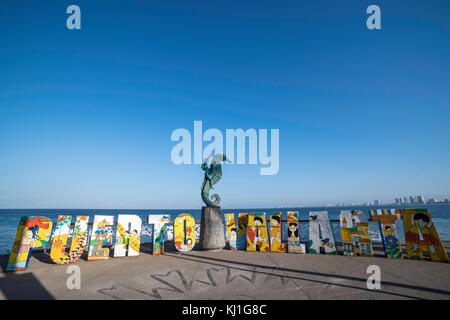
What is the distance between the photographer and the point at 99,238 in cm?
793

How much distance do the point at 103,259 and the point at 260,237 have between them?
266 inches

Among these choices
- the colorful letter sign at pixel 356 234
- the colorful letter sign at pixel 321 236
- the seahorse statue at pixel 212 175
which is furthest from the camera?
the seahorse statue at pixel 212 175

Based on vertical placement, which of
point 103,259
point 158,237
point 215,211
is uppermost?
point 215,211

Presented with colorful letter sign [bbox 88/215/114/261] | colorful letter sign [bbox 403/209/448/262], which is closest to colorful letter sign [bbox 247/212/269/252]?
colorful letter sign [bbox 403/209/448/262]

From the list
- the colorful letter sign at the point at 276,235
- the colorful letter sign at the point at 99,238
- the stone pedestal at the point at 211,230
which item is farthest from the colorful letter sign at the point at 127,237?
the colorful letter sign at the point at 276,235

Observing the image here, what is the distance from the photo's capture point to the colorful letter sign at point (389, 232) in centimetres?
745

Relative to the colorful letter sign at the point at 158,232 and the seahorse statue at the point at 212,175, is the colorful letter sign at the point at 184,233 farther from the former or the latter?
the seahorse statue at the point at 212,175

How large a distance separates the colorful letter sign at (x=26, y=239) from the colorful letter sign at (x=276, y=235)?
8825 millimetres

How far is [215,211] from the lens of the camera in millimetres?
9789

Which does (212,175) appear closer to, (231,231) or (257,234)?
(231,231)

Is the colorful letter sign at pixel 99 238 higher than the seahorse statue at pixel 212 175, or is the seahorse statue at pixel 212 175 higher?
the seahorse statue at pixel 212 175

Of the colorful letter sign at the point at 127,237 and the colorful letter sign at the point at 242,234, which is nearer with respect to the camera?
the colorful letter sign at the point at 127,237
